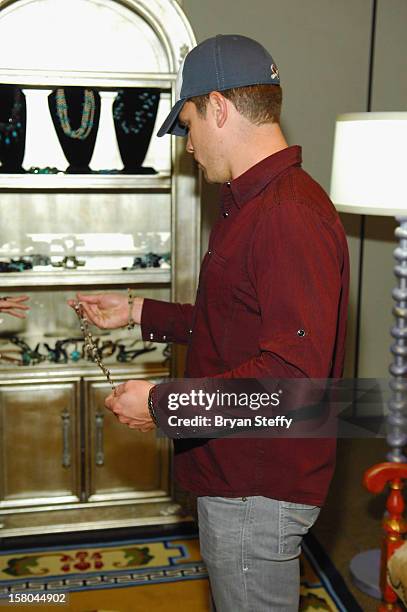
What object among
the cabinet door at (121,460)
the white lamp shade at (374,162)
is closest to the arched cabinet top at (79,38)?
the white lamp shade at (374,162)

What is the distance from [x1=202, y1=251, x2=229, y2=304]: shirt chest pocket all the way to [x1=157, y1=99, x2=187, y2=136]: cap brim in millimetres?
324

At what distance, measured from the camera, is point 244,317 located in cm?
164

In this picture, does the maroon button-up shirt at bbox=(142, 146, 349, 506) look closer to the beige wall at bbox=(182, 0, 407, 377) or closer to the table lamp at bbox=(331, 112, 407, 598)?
the table lamp at bbox=(331, 112, 407, 598)

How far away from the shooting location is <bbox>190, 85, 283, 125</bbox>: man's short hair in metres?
1.65

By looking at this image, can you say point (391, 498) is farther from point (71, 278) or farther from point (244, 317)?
point (71, 278)

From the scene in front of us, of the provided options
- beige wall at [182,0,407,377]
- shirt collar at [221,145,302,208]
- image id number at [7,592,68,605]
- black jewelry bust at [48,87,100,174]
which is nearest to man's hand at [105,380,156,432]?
shirt collar at [221,145,302,208]

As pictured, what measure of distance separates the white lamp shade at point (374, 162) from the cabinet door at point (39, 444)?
1368mm

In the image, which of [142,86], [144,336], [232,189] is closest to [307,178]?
[232,189]

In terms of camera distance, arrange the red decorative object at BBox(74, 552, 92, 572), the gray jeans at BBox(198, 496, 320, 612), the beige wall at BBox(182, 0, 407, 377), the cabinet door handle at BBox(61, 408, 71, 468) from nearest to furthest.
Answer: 1. the gray jeans at BBox(198, 496, 320, 612)
2. the red decorative object at BBox(74, 552, 92, 572)
3. the cabinet door handle at BBox(61, 408, 71, 468)
4. the beige wall at BBox(182, 0, 407, 377)

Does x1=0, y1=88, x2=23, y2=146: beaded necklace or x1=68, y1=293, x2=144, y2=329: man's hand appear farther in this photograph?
x1=0, y1=88, x2=23, y2=146: beaded necklace

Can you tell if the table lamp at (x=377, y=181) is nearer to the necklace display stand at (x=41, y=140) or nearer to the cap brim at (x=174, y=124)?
the cap brim at (x=174, y=124)

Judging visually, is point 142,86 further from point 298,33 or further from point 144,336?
point 144,336

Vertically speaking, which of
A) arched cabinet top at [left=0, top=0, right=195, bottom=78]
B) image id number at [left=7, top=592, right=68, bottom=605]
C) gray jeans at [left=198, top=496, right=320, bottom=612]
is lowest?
image id number at [left=7, top=592, right=68, bottom=605]

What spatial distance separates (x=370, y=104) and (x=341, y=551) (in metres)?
2.08
